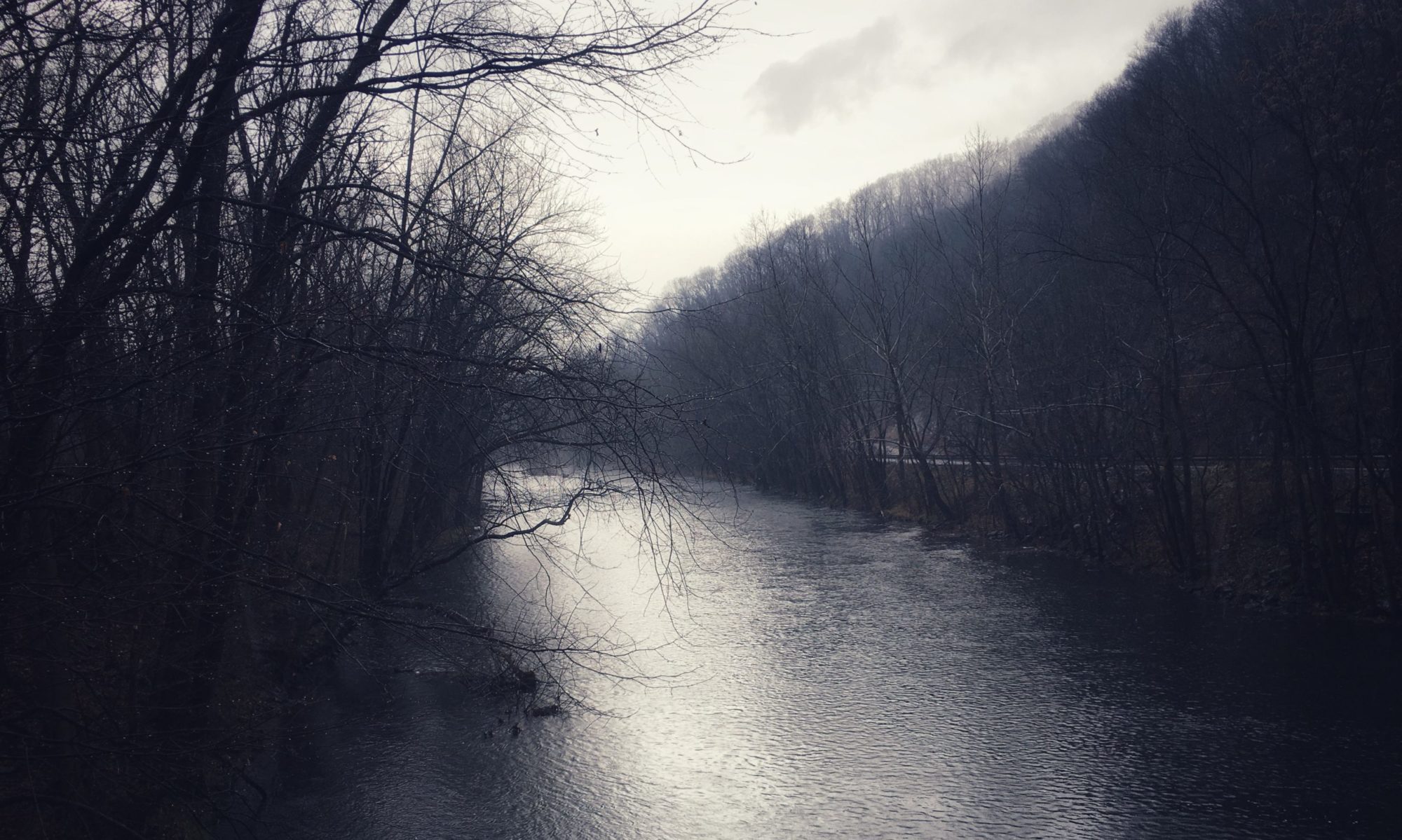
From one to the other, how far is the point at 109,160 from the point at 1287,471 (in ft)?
49.3

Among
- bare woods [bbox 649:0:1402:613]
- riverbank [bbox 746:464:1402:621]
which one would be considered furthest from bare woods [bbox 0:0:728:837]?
riverbank [bbox 746:464:1402:621]

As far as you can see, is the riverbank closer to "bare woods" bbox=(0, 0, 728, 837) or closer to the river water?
the river water

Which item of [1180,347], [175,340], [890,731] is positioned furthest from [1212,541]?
[175,340]

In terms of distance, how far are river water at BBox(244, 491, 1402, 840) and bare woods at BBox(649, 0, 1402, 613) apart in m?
1.57

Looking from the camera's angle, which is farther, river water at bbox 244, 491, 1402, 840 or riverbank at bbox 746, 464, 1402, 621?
riverbank at bbox 746, 464, 1402, 621

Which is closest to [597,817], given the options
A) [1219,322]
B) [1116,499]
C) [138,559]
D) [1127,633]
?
[138,559]

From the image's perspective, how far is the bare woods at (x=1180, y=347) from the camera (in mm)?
11312

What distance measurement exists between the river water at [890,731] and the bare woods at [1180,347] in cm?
Result: 157

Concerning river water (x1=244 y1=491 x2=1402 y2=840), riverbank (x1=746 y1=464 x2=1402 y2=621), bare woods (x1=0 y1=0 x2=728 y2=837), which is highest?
bare woods (x1=0 y1=0 x2=728 y2=837)

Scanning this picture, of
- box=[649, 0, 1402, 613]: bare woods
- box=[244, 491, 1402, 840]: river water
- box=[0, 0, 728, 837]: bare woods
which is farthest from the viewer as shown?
box=[649, 0, 1402, 613]: bare woods

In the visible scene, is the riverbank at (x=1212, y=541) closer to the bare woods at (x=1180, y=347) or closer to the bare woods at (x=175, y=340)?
the bare woods at (x=1180, y=347)

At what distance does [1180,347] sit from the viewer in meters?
21.1

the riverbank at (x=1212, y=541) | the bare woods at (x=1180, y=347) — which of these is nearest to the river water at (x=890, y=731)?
the riverbank at (x=1212, y=541)

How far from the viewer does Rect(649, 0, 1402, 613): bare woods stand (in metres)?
11.3
